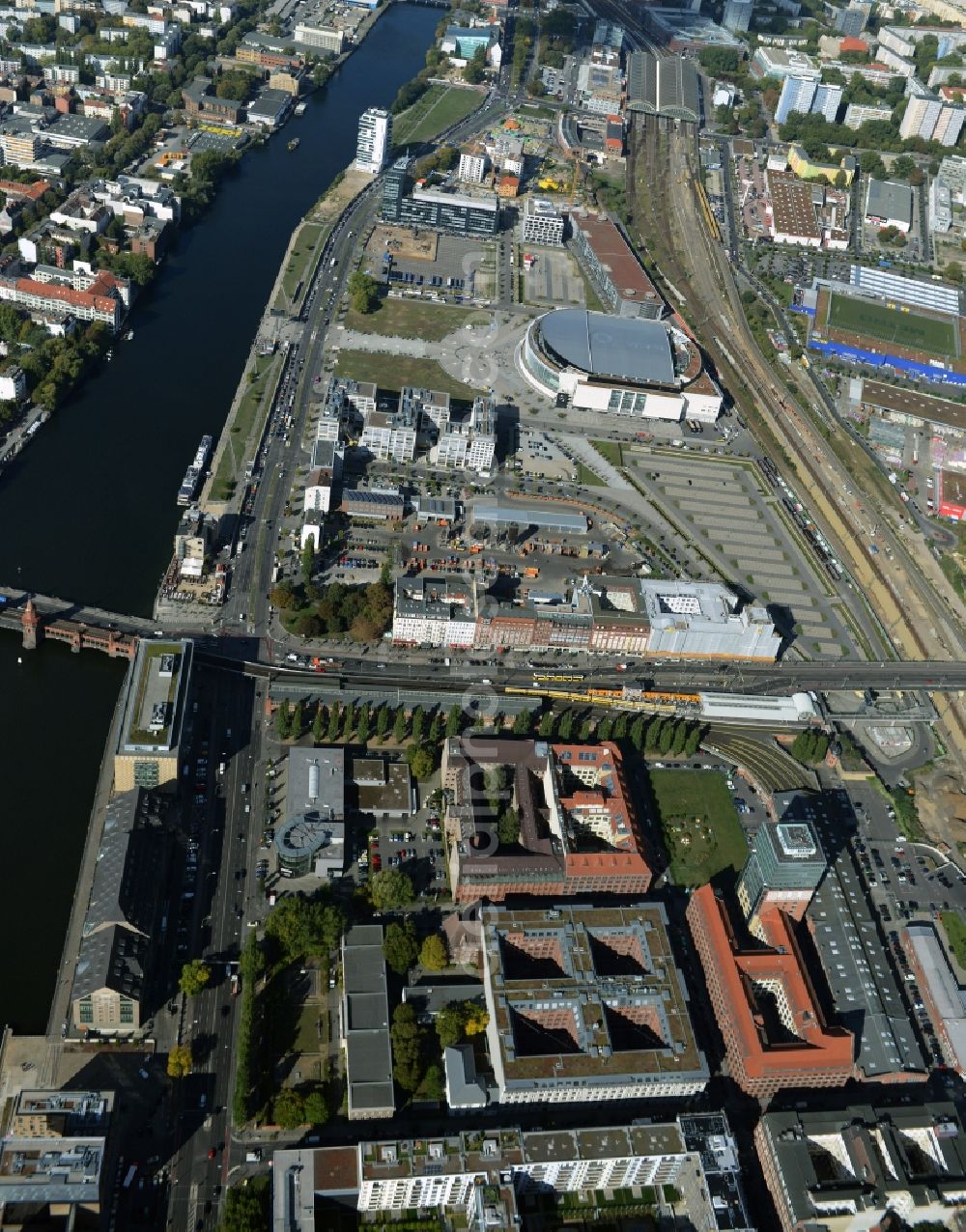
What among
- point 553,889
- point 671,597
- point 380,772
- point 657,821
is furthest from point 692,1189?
point 671,597

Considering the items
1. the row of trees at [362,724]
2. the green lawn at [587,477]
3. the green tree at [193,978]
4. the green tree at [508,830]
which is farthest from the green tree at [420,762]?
the green lawn at [587,477]

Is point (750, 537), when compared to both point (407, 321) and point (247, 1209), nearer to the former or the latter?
point (407, 321)

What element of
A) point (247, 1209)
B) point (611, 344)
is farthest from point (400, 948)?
point (611, 344)

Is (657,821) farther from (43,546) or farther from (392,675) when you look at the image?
(43,546)

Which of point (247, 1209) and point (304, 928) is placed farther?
point (304, 928)

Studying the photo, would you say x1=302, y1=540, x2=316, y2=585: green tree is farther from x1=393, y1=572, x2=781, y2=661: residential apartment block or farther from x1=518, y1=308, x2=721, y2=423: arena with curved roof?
x1=518, y1=308, x2=721, y2=423: arena with curved roof
